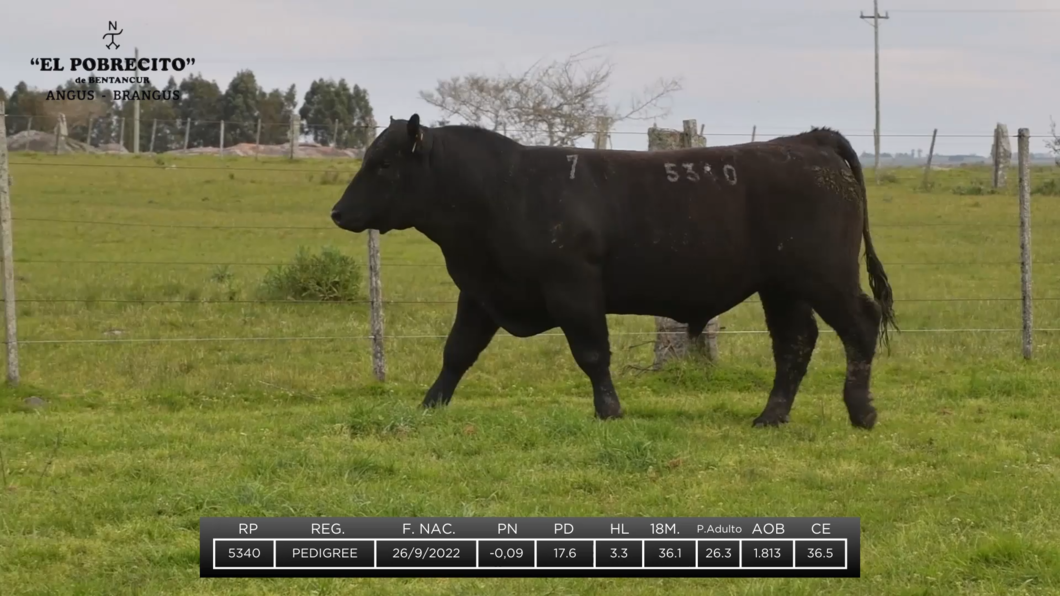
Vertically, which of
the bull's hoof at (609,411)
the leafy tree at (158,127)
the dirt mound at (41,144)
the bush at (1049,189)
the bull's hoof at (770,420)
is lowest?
the bull's hoof at (770,420)

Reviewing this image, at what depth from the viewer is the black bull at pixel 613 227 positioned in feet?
27.1

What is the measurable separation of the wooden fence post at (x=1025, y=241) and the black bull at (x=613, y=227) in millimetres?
3311

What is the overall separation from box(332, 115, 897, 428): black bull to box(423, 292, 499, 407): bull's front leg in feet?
1.02

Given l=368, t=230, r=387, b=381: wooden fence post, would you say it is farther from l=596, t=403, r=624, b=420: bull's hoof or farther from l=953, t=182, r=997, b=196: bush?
l=953, t=182, r=997, b=196: bush

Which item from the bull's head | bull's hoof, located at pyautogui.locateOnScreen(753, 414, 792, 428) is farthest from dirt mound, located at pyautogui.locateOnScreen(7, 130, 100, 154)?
bull's hoof, located at pyautogui.locateOnScreen(753, 414, 792, 428)

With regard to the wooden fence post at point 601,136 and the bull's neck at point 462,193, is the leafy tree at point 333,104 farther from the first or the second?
the bull's neck at point 462,193

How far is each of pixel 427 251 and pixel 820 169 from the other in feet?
43.5

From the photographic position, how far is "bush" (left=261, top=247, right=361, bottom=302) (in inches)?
587

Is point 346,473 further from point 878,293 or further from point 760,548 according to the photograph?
point 878,293

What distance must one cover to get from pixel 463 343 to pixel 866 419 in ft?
8.87

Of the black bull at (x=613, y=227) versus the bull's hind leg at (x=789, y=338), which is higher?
the black bull at (x=613, y=227)

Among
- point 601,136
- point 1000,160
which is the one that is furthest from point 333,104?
point 601,136

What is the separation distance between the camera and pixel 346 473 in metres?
6.59
